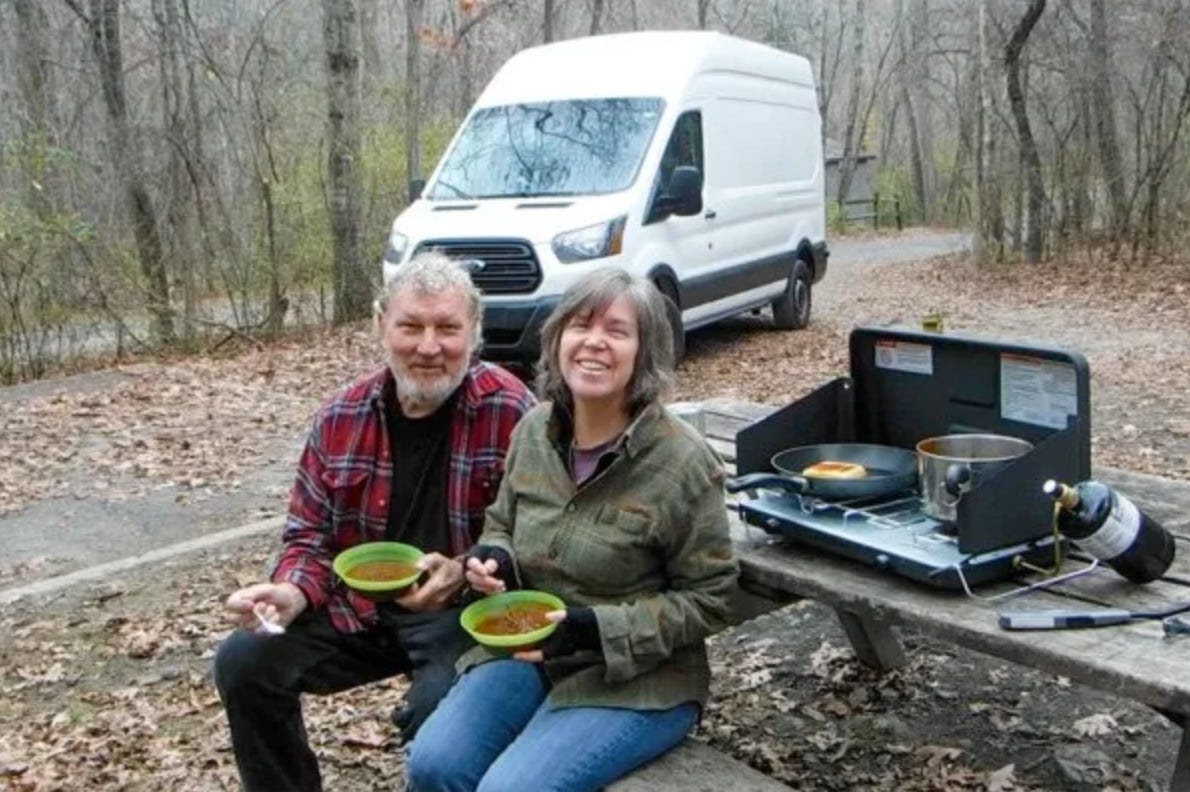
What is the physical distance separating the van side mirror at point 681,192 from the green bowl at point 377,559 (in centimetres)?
621

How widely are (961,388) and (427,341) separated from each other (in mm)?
1154

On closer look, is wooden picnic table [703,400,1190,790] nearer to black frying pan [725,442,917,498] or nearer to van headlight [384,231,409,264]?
black frying pan [725,442,917,498]

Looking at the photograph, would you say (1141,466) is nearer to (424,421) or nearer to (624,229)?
(624,229)

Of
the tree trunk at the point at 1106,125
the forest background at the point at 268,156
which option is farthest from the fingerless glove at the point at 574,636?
the tree trunk at the point at 1106,125

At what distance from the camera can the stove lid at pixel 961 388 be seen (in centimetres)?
235

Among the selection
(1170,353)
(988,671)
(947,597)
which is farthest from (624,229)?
(947,597)

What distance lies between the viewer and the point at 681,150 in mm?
8898

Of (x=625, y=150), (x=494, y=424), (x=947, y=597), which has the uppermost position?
(x=625, y=150)

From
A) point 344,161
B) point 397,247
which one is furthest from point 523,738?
point 344,161

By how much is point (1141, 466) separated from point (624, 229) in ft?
12.0

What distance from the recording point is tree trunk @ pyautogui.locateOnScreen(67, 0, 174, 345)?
11.0 meters

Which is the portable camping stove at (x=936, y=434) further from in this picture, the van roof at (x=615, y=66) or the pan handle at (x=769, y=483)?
the van roof at (x=615, y=66)

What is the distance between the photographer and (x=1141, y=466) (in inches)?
228

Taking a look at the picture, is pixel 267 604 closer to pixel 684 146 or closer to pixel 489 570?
pixel 489 570
